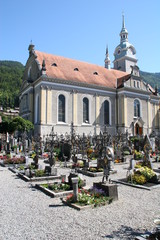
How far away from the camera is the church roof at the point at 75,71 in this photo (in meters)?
32.6

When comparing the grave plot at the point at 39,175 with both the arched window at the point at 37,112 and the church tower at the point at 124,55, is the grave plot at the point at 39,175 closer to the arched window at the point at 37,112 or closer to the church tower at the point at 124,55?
the arched window at the point at 37,112

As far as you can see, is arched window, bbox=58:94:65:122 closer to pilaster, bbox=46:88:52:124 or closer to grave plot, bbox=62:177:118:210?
pilaster, bbox=46:88:52:124

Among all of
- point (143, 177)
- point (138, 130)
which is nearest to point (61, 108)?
point (138, 130)

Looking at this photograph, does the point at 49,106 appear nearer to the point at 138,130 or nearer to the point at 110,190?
the point at 138,130

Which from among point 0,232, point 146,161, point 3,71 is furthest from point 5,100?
point 0,232

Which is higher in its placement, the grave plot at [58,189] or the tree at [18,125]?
the tree at [18,125]

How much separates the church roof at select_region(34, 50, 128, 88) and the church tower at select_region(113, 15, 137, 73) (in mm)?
9835

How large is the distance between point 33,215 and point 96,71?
3524 centimetres

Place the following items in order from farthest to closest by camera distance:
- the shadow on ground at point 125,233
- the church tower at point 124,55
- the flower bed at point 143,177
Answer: the church tower at point 124,55
the flower bed at point 143,177
the shadow on ground at point 125,233

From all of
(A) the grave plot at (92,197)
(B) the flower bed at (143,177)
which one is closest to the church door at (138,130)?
(B) the flower bed at (143,177)

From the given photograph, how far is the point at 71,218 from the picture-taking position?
5680 millimetres

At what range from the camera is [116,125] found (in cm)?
3653

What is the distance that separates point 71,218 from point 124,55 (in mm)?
47790

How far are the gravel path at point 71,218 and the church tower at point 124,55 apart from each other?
147 ft
